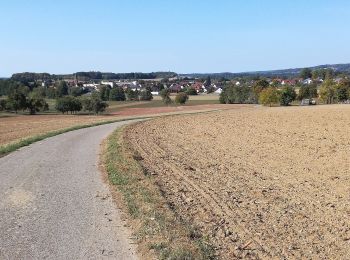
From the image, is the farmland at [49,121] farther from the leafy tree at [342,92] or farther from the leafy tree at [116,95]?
the leafy tree at [342,92]

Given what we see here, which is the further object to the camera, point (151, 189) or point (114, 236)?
point (151, 189)

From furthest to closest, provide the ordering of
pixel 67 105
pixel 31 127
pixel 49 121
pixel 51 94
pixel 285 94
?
pixel 51 94
pixel 67 105
pixel 285 94
pixel 49 121
pixel 31 127

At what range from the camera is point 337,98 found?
12612 centimetres

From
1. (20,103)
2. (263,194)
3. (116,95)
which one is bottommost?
(116,95)

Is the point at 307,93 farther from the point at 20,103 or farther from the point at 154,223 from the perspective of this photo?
the point at 154,223

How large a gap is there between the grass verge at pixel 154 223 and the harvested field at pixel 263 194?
318 millimetres

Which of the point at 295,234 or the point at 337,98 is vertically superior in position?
the point at 295,234

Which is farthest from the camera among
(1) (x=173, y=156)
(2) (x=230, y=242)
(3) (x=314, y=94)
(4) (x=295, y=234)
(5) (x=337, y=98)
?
(3) (x=314, y=94)

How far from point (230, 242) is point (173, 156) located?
12.7 m

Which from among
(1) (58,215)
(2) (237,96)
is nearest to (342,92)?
(2) (237,96)

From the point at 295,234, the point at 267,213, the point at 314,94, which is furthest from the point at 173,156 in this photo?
the point at 314,94

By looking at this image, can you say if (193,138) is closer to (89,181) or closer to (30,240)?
(89,181)

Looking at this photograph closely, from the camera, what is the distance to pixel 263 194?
12.7 metres

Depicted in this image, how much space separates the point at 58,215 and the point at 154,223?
234cm
